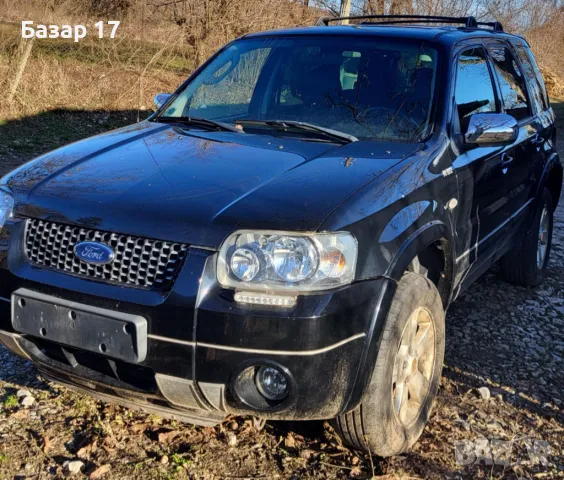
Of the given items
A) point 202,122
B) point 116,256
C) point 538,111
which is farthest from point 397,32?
point 116,256

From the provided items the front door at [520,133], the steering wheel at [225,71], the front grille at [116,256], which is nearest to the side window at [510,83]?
the front door at [520,133]

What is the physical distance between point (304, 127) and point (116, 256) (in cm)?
142

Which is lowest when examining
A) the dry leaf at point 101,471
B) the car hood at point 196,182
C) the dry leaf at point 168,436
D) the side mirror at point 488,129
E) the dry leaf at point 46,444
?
the dry leaf at point 168,436

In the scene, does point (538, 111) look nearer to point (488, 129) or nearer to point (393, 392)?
point (488, 129)

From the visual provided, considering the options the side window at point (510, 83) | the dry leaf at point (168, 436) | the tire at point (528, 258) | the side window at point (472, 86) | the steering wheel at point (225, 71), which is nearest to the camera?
the dry leaf at point (168, 436)

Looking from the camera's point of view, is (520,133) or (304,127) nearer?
(304,127)

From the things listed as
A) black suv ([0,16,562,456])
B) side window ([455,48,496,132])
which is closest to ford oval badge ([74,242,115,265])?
black suv ([0,16,562,456])

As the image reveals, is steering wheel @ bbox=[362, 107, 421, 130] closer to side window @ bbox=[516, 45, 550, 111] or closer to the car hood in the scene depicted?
the car hood

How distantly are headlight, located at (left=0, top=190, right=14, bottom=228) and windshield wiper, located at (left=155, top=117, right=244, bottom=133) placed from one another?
3.91 feet

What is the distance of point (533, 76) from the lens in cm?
518

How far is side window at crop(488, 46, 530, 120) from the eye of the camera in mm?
4434

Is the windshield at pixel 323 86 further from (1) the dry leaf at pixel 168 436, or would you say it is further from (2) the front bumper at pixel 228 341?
(1) the dry leaf at pixel 168 436

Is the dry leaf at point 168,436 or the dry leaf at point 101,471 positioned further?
the dry leaf at point 168,436

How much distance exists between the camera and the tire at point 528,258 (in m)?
5.14
